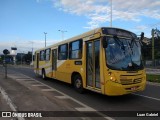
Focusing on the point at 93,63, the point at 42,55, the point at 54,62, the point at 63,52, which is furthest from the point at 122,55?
the point at 42,55

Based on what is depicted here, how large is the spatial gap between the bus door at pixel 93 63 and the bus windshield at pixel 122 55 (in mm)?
678

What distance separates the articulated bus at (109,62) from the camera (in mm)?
10688

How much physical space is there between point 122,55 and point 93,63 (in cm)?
152

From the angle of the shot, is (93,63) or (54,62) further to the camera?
(54,62)

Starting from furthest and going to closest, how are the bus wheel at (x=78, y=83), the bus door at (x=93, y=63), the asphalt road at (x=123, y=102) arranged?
the bus wheel at (x=78, y=83), the bus door at (x=93, y=63), the asphalt road at (x=123, y=102)

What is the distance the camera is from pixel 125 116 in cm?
873

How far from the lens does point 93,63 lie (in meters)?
12.0

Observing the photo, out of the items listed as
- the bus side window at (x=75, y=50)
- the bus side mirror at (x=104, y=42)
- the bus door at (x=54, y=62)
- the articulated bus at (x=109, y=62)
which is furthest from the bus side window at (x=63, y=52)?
the bus side mirror at (x=104, y=42)

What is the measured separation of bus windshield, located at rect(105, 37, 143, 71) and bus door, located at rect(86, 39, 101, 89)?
2.23 ft

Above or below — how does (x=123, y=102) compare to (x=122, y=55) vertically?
below

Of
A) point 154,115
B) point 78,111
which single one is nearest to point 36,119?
point 78,111

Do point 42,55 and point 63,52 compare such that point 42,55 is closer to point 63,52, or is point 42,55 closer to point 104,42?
point 63,52

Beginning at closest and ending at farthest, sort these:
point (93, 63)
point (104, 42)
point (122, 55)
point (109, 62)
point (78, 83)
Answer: point (104, 42)
point (109, 62)
point (122, 55)
point (93, 63)
point (78, 83)

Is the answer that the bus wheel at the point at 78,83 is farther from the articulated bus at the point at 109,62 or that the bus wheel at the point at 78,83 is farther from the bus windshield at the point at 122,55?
the bus windshield at the point at 122,55
